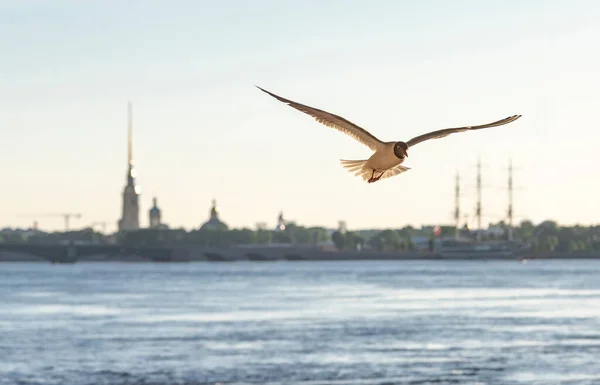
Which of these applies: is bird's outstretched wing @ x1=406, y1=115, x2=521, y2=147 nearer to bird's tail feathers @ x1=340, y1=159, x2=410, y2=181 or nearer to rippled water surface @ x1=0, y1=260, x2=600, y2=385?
bird's tail feathers @ x1=340, y1=159, x2=410, y2=181

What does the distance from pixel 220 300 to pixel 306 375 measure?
62254mm

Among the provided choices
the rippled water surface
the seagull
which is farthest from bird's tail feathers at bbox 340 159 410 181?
the rippled water surface

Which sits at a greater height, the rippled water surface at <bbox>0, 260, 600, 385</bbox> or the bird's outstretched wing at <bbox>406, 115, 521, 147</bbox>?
the bird's outstretched wing at <bbox>406, 115, 521, 147</bbox>

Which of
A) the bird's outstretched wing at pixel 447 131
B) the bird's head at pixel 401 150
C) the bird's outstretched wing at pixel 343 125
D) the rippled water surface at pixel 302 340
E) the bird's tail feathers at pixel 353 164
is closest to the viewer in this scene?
the bird's outstretched wing at pixel 447 131

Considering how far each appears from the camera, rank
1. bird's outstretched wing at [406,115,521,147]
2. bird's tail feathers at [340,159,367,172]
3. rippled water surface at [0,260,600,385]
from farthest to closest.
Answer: rippled water surface at [0,260,600,385] < bird's tail feathers at [340,159,367,172] < bird's outstretched wing at [406,115,521,147]

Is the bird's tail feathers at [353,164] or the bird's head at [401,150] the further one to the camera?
the bird's tail feathers at [353,164]

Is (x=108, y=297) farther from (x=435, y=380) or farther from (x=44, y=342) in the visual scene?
(x=435, y=380)

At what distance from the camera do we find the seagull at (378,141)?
1603 cm

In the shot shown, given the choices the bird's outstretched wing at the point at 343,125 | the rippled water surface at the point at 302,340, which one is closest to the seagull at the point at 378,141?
the bird's outstretched wing at the point at 343,125

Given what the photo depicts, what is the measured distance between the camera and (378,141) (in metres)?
16.6

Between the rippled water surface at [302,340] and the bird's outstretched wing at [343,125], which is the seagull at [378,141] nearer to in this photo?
the bird's outstretched wing at [343,125]

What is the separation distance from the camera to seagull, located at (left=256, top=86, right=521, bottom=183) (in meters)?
16.0

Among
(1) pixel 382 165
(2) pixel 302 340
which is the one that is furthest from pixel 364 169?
(2) pixel 302 340

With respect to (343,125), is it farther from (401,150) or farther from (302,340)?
(302,340)
